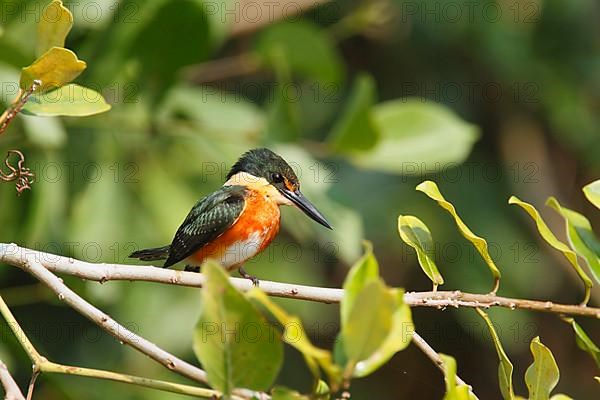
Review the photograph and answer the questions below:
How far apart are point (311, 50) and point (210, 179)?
0.63m

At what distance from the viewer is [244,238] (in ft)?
7.93

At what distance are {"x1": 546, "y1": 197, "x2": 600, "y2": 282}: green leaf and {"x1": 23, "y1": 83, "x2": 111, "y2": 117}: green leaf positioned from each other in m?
0.89

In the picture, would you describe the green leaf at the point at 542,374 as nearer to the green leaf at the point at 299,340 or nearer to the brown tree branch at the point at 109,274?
the brown tree branch at the point at 109,274

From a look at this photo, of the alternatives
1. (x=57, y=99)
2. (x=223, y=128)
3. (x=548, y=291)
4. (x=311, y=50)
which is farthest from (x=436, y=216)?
(x=57, y=99)

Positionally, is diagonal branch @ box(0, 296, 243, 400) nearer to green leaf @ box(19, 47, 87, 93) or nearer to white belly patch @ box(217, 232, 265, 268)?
green leaf @ box(19, 47, 87, 93)

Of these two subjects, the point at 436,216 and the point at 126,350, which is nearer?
the point at 126,350

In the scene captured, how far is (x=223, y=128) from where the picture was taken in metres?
3.10

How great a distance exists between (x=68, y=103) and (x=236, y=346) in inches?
30.5

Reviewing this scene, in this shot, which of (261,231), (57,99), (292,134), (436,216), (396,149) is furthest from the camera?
(436,216)

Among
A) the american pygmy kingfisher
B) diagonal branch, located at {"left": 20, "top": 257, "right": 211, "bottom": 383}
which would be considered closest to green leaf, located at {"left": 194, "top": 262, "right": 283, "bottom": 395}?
diagonal branch, located at {"left": 20, "top": 257, "right": 211, "bottom": 383}

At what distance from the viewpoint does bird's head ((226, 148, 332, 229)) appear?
2.50m

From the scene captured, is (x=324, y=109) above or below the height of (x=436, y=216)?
above

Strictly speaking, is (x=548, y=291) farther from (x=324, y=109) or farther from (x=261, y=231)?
(x=261, y=231)

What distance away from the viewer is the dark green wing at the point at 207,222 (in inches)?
90.3
